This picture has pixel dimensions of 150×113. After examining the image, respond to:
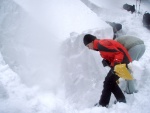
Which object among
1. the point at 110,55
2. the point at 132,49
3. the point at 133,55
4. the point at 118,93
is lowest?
the point at 118,93

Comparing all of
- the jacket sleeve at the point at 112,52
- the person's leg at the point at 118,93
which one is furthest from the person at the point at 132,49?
the jacket sleeve at the point at 112,52

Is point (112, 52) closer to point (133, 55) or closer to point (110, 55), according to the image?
point (110, 55)

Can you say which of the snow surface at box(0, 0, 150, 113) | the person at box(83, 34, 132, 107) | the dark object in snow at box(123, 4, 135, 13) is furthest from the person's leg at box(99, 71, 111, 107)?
the dark object in snow at box(123, 4, 135, 13)

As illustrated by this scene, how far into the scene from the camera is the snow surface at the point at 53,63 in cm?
405

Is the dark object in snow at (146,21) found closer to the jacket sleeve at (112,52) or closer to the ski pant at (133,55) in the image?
the ski pant at (133,55)

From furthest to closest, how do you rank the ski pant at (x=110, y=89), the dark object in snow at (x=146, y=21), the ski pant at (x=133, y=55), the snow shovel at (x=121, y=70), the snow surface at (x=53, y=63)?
the dark object in snow at (x=146, y=21)
the snow surface at (x=53, y=63)
the ski pant at (x=133, y=55)
the ski pant at (x=110, y=89)
the snow shovel at (x=121, y=70)

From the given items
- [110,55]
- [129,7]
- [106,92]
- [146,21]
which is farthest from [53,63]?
[129,7]

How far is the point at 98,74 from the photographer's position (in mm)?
4695

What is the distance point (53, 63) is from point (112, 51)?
2065 mm

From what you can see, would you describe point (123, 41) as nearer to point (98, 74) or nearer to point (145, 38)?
point (98, 74)

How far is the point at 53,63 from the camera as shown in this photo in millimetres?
5164

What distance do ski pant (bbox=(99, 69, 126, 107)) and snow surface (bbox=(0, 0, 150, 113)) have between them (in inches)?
4.7

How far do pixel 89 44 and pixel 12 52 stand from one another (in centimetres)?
253

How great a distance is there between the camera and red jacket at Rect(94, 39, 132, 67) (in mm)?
3352
